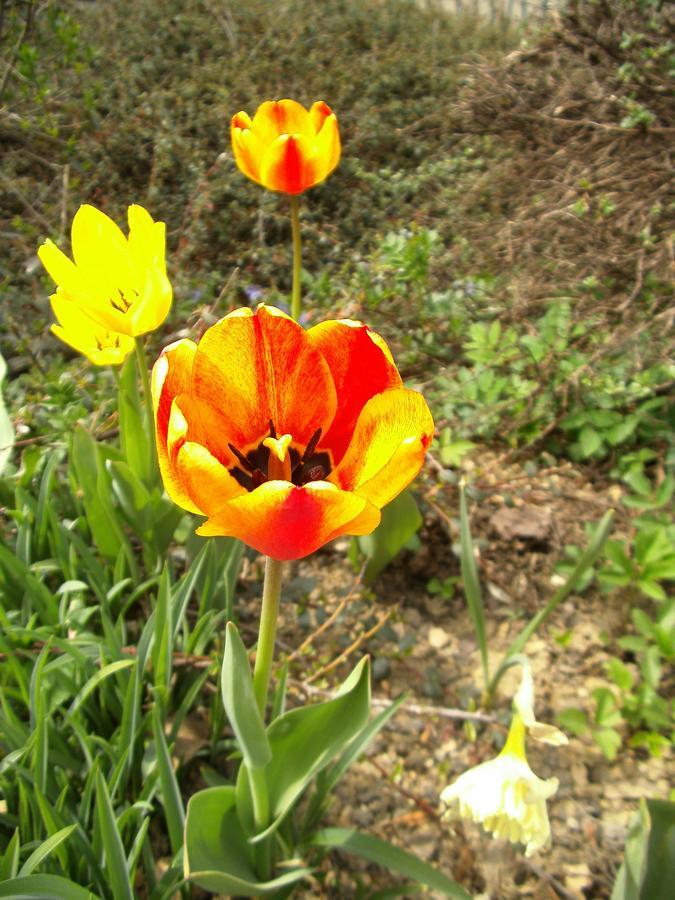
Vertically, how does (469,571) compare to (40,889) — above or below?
above

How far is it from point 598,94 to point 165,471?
3.33m

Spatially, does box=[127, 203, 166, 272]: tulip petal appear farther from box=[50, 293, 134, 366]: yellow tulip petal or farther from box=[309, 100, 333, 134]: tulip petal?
box=[309, 100, 333, 134]: tulip petal

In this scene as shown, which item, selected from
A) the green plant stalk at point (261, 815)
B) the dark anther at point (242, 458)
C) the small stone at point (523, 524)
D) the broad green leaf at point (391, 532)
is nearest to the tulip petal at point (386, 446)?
the dark anther at point (242, 458)

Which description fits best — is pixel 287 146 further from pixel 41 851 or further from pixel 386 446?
pixel 41 851

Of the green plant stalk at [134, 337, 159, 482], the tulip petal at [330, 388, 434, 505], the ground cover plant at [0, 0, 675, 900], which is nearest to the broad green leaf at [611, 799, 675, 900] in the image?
the ground cover plant at [0, 0, 675, 900]

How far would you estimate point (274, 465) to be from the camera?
0.88 m

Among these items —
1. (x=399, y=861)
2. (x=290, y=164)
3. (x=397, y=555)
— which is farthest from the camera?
(x=397, y=555)

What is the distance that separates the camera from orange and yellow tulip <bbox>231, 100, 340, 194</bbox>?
1549 millimetres

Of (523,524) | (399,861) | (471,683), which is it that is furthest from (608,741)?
(523,524)

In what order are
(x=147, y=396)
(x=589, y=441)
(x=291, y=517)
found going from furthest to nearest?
(x=589, y=441)
(x=147, y=396)
(x=291, y=517)

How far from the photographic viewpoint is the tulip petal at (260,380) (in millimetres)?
834

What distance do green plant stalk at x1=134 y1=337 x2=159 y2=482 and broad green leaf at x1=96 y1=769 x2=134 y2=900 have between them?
1.89ft

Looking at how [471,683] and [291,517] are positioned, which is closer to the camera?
[291,517]

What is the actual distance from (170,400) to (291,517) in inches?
7.9
